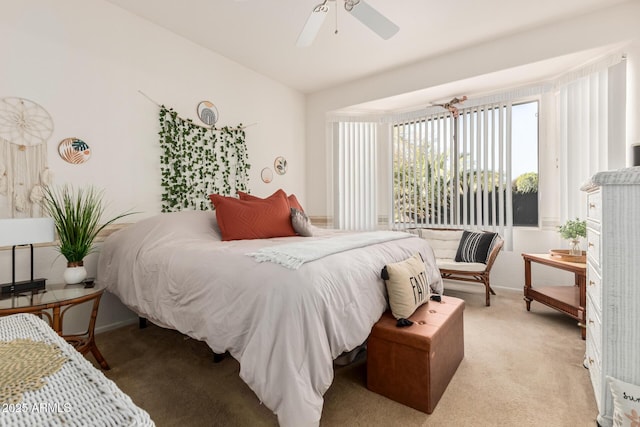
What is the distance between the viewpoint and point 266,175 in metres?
4.21

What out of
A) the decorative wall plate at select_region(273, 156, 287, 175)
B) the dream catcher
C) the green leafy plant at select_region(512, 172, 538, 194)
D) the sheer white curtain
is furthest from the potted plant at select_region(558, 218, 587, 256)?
the dream catcher

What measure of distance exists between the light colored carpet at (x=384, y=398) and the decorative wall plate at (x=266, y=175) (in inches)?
86.9

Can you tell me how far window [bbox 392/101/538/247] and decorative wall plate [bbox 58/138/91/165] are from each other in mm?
3723

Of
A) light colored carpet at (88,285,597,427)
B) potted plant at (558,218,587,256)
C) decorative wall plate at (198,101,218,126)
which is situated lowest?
light colored carpet at (88,285,597,427)

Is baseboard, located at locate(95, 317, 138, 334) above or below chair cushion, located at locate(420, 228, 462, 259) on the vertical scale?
below

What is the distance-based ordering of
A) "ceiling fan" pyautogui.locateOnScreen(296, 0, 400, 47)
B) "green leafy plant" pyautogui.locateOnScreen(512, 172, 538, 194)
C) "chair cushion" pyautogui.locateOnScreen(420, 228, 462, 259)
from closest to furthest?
1. "ceiling fan" pyautogui.locateOnScreen(296, 0, 400, 47)
2. "green leafy plant" pyautogui.locateOnScreen(512, 172, 538, 194)
3. "chair cushion" pyautogui.locateOnScreen(420, 228, 462, 259)

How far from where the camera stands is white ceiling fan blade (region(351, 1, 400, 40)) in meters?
1.98

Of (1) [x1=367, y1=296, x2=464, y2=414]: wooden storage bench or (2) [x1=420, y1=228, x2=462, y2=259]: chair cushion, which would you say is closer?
(1) [x1=367, y1=296, x2=464, y2=414]: wooden storage bench

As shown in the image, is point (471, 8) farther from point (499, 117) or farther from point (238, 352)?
point (238, 352)

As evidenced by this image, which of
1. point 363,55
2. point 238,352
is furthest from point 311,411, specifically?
point 363,55

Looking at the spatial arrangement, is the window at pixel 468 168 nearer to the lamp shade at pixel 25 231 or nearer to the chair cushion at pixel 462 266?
the chair cushion at pixel 462 266

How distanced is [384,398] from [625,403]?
1019 mm

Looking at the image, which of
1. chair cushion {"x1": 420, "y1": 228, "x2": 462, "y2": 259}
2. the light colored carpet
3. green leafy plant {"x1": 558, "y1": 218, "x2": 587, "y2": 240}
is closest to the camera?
the light colored carpet

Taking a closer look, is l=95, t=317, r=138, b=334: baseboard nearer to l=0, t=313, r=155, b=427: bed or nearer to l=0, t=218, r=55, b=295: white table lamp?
l=0, t=218, r=55, b=295: white table lamp
